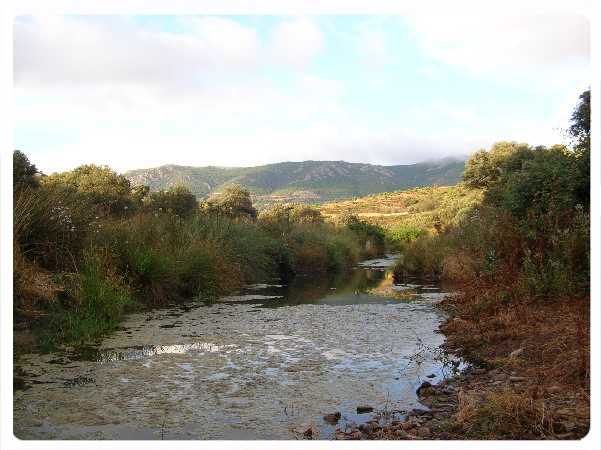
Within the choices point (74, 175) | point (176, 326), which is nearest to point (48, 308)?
point (176, 326)

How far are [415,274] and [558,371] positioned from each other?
14.2m

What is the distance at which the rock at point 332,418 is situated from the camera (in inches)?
161

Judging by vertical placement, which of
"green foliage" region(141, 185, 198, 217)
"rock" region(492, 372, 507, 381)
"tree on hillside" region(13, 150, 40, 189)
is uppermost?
"tree on hillside" region(13, 150, 40, 189)

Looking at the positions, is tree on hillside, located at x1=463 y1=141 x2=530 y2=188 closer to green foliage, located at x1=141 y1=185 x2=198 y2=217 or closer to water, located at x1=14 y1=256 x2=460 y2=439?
green foliage, located at x1=141 y1=185 x2=198 y2=217

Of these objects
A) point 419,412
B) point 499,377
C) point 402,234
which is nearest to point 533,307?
point 499,377

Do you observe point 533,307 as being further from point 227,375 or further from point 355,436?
point 355,436

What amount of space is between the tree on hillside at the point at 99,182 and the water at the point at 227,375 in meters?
13.0

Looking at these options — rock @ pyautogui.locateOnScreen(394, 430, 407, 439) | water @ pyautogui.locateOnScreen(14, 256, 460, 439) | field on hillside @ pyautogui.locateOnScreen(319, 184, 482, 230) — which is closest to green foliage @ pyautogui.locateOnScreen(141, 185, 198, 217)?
water @ pyautogui.locateOnScreen(14, 256, 460, 439)

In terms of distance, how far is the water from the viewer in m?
4.05

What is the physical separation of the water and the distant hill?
4666cm

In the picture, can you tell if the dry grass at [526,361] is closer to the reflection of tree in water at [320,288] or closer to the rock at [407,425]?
the rock at [407,425]

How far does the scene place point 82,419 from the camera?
13.4 feet

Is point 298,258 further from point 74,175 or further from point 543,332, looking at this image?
point 543,332

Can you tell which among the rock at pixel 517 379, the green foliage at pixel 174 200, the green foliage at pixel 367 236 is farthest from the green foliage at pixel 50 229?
the green foliage at pixel 367 236
